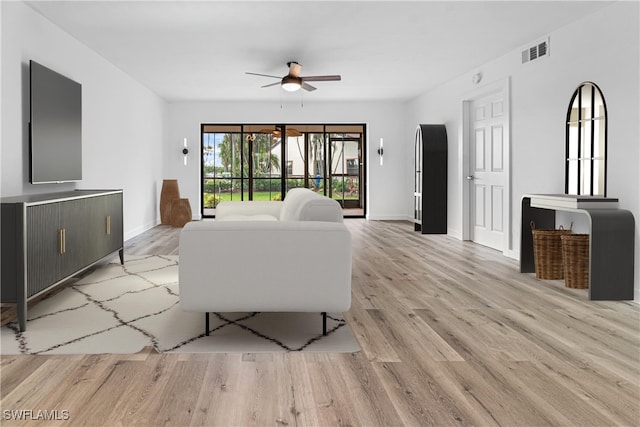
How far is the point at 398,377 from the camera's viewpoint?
2.46 meters

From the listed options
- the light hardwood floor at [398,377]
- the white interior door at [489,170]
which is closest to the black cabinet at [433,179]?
the white interior door at [489,170]

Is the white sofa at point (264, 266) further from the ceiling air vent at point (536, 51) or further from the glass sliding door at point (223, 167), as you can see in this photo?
the glass sliding door at point (223, 167)

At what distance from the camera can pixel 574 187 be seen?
4984 mm

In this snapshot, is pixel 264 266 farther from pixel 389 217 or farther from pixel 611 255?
pixel 389 217

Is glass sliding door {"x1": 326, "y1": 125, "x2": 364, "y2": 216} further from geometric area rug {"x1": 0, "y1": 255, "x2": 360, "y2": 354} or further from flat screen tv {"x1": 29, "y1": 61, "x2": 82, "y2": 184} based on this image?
geometric area rug {"x1": 0, "y1": 255, "x2": 360, "y2": 354}

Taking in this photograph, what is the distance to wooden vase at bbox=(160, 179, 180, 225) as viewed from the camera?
9.63 m

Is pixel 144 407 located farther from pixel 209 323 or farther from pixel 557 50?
pixel 557 50

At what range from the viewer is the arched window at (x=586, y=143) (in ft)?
15.0

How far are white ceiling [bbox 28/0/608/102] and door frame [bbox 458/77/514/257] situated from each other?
0.38m

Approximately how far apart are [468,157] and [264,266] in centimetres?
539

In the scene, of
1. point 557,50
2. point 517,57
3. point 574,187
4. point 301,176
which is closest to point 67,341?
point 574,187

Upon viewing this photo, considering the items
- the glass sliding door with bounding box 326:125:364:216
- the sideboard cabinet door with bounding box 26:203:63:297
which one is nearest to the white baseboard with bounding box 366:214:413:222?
the glass sliding door with bounding box 326:125:364:216

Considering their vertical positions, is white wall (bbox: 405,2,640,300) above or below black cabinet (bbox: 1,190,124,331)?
above

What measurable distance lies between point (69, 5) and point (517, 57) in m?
4.58
